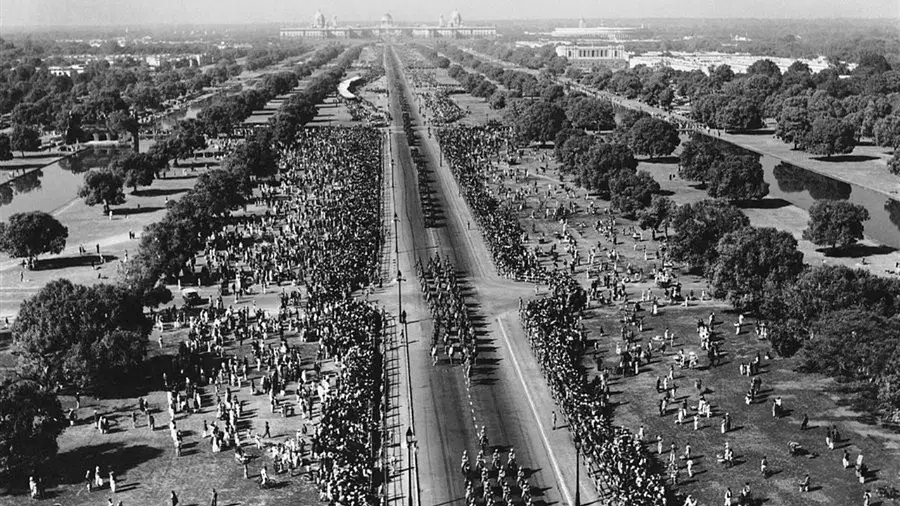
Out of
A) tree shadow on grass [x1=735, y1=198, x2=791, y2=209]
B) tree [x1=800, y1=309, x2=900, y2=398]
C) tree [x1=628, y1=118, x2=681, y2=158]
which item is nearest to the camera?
tree [x1=800, y1=309, x2=900, y2=398]

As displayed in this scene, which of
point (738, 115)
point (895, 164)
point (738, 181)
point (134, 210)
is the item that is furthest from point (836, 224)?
point (738, 115)

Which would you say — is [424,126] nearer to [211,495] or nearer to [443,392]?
[443,392]

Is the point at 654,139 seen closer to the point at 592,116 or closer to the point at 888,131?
the point at 592,116

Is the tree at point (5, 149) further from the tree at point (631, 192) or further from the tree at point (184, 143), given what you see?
the tree at point (631, 192)

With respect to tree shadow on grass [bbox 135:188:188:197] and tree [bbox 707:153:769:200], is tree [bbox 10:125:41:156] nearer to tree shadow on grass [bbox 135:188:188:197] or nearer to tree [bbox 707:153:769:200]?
tree shadow on grass [bbox 135:188:188:197]

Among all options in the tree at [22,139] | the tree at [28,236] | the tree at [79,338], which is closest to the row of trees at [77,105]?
the tree at [22,139]

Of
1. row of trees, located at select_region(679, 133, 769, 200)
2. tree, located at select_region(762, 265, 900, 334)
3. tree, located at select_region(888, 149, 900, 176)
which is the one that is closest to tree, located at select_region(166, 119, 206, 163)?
row of trees, located at select_region(679, 133, 769, 200)
